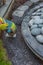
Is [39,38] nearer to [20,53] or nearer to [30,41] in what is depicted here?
[30,41]

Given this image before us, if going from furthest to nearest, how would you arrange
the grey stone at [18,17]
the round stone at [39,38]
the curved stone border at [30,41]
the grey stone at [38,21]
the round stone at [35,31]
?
the grey stone at [18,17] → the grey stone at [38,21] → the round stone at [35,31] → the round stone at [39,38] → the curved stone border at [30,41]

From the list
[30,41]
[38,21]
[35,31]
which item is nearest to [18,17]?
[38,21]

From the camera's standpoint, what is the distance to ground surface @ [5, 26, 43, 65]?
2.02 meters

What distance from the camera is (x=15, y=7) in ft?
10.4

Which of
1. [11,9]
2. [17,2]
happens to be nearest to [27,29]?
[11,9]

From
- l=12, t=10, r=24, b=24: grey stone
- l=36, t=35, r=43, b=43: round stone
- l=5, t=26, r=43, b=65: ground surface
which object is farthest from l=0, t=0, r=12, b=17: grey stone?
l=36, t=35, r=43, b=43: round stone

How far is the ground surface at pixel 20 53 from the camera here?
2.02m

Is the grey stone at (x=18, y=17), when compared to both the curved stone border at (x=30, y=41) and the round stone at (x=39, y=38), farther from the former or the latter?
the round stone at (x=39, y=38)

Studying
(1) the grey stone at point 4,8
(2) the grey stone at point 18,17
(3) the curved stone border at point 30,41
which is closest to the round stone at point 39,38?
(3) the curved stone border at point 30,41

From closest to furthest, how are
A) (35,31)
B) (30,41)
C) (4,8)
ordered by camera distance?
(30,41) < (35,31) < (4,8)

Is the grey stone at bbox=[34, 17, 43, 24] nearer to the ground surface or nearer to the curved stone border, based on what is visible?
the curved stone border

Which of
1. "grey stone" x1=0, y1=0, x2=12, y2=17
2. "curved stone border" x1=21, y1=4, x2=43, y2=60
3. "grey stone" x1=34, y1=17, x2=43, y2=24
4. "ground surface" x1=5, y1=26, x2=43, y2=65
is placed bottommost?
"ground surface" x1=5, y1=26, x2=43, y2=65

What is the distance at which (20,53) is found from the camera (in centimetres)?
215

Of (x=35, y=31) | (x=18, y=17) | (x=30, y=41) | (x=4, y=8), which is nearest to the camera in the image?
(x=30, y=41)
